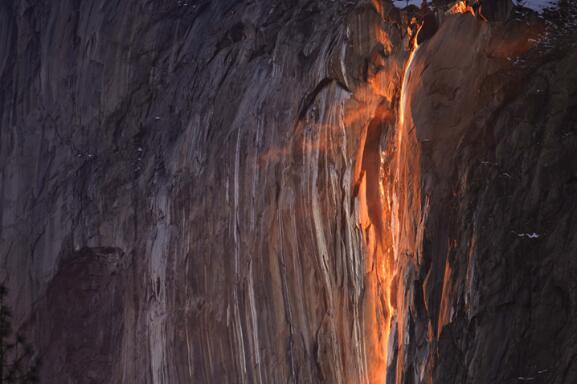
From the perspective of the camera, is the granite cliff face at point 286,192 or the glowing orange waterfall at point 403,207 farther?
the glowing orange waterfall at point 403,207

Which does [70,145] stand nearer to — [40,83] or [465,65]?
[40,83]

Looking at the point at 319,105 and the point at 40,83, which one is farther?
the point at 40,83

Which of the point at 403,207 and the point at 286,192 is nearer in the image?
the point at 403,207

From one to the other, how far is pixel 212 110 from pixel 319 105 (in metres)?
2.48

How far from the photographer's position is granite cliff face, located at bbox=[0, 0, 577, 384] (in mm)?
11578

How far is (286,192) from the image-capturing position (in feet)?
50.1

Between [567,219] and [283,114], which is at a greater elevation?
[283,114]

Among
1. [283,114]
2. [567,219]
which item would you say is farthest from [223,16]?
[567,219]

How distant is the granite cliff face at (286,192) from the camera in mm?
11578

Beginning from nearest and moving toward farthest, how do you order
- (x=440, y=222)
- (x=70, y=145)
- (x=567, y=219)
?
(x=567, y=219), (x=440, y=222), (x=70, y=145)

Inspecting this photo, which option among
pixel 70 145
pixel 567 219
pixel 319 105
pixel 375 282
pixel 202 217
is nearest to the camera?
pixel 567 219

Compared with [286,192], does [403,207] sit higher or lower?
lower

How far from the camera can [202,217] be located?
16.7 m

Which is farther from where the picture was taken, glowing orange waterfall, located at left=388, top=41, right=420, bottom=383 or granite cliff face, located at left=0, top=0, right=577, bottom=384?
glowing orange waterfall, located at left=388, top=41, right=420, bottom=383
